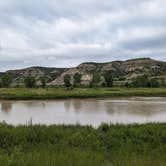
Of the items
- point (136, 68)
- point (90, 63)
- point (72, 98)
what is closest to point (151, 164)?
point (72, 98)

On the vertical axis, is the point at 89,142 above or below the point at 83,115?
above

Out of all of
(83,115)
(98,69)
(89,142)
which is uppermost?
(98,69)

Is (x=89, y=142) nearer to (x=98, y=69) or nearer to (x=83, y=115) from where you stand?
(x=83, y=115)

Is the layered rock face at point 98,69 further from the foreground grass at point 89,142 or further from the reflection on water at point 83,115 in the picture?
the foreground grass at point 89,142

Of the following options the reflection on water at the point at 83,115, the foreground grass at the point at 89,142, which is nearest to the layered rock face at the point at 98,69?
the reflection on water at the point at 83,115

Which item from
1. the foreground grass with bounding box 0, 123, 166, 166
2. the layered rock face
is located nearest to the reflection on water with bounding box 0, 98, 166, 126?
the foreground grass with bounding box 0, 123, 166, 166

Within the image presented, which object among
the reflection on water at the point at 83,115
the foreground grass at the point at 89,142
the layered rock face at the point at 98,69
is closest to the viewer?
the foreground grass at the point at 89,142

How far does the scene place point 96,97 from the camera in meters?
40.9

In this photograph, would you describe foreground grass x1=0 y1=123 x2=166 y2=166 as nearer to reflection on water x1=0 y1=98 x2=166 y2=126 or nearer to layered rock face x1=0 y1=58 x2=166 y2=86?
reflection on water x1=0 y1=98 x2=166 y2=126

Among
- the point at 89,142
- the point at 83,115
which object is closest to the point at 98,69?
the point at 83,115

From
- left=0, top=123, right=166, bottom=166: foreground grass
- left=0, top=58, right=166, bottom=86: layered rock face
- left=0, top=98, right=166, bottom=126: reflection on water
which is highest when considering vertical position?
left=0, top=58, right=166, bottom=86: layered rock face

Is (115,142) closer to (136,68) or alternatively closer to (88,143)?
(88,143)

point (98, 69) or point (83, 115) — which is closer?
point (83, 115)

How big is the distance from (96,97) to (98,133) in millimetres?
32904
